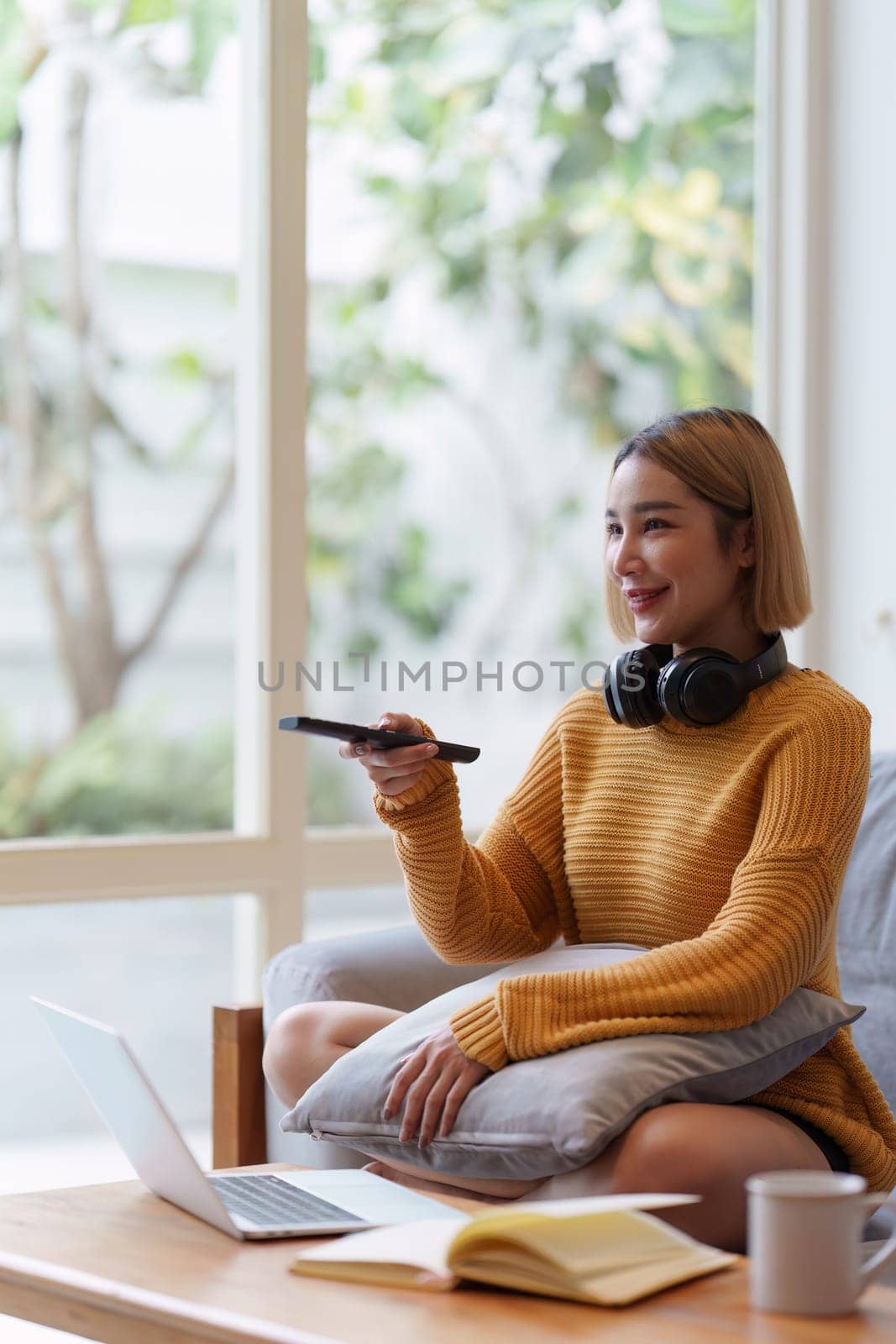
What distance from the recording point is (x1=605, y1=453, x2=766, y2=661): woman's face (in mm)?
1794

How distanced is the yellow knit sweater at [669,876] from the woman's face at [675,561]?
0.10 m

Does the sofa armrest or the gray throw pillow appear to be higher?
the gray throw pillow

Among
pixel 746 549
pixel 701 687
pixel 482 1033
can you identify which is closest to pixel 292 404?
pixel 746 549

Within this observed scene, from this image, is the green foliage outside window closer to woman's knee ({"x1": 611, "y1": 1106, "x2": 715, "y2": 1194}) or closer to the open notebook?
woman's knee ({"x1": 611, "y1": 1106, "x2": 715, "y2": 1194})

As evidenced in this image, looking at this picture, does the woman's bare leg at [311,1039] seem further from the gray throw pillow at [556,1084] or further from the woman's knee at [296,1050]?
the gray throw pillow at [556,1084]

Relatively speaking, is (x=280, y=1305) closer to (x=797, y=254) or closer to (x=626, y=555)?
(x=626, y=555)

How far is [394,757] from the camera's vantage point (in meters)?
1.71

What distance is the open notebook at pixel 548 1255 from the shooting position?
1153 millimetres

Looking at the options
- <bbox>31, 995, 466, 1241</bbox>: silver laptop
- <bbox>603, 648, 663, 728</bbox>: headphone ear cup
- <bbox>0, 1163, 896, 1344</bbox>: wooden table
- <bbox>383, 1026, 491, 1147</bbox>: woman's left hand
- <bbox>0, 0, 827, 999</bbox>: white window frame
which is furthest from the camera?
<bbox>0, 0, 827, 999</bbox>: white window frame

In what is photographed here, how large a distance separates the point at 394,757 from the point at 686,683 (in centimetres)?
31

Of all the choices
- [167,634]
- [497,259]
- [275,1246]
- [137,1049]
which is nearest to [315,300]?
[497,259]

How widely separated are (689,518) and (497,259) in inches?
64.3

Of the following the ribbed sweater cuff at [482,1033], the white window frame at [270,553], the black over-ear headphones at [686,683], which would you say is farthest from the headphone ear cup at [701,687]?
the white window frame at [270,553]

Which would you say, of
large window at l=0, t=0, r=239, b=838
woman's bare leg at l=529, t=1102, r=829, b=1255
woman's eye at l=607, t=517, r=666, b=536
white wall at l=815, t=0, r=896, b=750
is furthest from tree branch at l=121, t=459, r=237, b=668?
woman's bare leg at l=529, t=1102, r=829, b=1255
